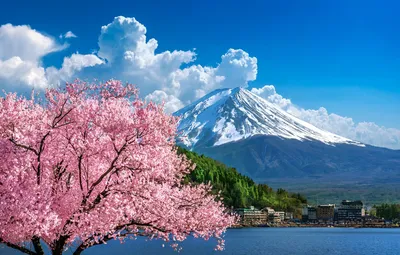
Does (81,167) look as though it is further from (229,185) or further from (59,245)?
(229,185)

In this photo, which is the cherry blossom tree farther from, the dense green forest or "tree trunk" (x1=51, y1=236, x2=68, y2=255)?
the dense green forest

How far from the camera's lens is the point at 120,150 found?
544 inches

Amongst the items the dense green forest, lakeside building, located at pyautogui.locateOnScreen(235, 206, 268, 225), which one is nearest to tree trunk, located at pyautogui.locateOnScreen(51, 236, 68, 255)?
the dense green forest

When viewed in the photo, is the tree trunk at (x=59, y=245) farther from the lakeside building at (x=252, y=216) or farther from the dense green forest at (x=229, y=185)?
the lakeside building at (x=252, y=216)

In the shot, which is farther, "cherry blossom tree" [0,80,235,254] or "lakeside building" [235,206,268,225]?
"lakeside building" [235,206,268,225]

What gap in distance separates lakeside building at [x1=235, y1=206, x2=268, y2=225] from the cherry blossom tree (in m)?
158

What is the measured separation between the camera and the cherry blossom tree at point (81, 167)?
13523 mm

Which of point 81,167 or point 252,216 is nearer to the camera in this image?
point 81,167

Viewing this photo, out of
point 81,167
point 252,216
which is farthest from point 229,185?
point 81,167

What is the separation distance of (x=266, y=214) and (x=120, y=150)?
176487 millimetres

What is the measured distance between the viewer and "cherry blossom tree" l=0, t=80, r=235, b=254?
13523mm

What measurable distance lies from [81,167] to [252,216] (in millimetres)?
166207

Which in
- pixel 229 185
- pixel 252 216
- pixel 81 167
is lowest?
pixel 81 167

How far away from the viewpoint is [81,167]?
49.4 feet
